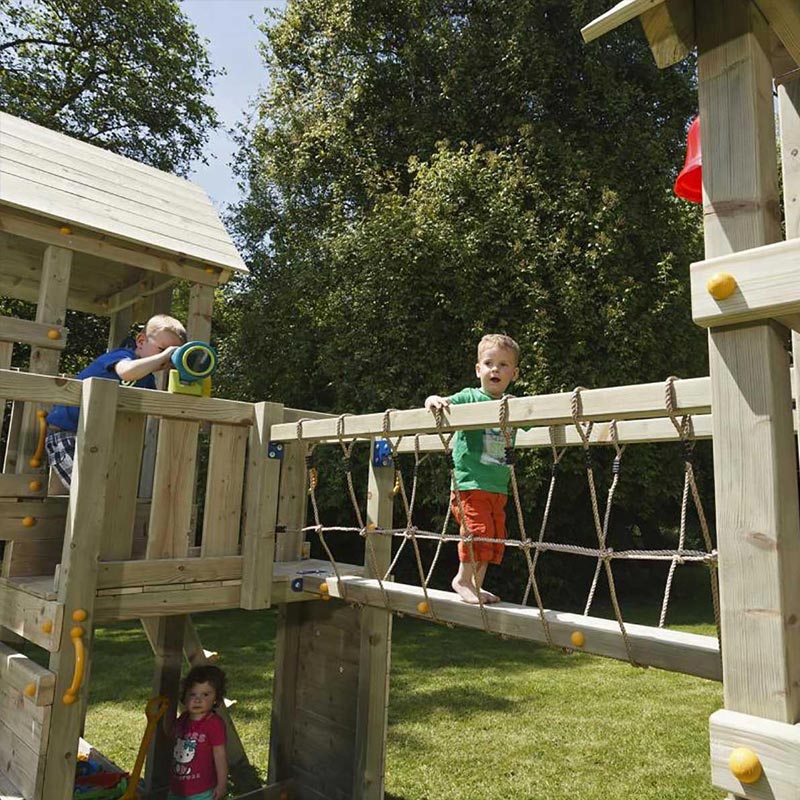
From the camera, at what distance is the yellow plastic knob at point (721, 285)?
58.7 inches

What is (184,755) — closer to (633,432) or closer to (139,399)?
(139,399)

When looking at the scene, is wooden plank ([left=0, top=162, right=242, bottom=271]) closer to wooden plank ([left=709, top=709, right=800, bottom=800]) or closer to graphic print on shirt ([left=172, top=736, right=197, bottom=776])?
graphic print on shirt ([left=172, top=736, right=197, bottom=776])

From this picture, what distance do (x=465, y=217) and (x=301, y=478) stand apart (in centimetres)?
759

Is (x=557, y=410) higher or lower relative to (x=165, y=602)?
higher

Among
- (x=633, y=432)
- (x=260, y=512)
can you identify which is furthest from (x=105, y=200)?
(x=633, y=432)

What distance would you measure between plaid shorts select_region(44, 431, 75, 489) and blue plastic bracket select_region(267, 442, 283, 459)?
3.50 feet

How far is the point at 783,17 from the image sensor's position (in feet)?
5.38

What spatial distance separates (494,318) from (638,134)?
446 cm

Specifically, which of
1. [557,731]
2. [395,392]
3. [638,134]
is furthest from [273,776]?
[638,134]

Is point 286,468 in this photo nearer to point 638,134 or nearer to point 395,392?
point 395,392

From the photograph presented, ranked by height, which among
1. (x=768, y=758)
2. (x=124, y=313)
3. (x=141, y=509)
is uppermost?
(x=124, y=313)

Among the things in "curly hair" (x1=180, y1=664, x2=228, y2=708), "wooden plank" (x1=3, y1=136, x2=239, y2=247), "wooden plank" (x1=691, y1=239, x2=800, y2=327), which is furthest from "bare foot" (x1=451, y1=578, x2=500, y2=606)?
"wooden plank" (x1=3, y1=136, x2=239, y2=247)

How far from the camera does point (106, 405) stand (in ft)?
10.5

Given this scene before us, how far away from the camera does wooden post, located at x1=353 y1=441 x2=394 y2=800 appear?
396 centimetres
